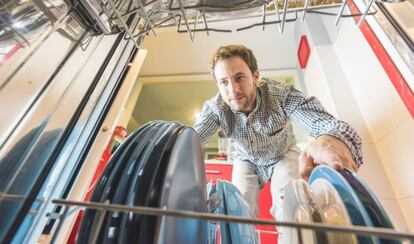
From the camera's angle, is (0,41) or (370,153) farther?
(370,153)

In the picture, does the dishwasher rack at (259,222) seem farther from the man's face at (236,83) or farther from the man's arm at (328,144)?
the man's face at (236,83)

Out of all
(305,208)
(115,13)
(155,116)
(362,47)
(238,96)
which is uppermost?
(155,116)

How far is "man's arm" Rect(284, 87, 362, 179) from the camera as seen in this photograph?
385 mm

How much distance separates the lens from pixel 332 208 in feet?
0.97

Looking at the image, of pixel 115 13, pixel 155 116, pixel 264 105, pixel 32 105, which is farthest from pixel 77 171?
pixel 155 116

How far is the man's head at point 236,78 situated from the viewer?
28.8 inches

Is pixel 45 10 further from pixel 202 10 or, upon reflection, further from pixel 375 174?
pixel 375 174

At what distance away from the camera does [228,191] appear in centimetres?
48

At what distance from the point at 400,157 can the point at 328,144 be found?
65 cm

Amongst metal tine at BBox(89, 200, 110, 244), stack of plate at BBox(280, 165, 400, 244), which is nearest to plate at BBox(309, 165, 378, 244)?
stack of plate at BBox(280, 165, 400, 244)

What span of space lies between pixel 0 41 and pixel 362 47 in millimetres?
1286

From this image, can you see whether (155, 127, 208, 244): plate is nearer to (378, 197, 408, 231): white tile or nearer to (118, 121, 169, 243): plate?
(118, 121, 169, 243): plate

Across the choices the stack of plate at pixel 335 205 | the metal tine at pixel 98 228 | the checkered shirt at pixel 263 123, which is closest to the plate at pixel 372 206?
the stack of plate at pixel 335 205

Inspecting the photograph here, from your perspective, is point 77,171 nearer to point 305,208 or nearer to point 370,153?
point 305,208
